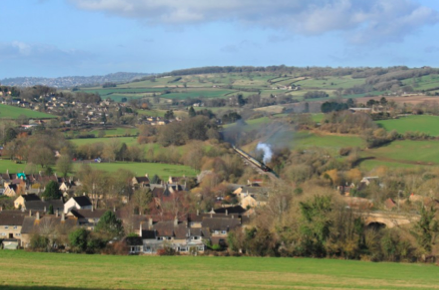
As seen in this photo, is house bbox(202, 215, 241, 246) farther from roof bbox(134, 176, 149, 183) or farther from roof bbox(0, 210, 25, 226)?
roof bbox(134, 176, 149, 183)

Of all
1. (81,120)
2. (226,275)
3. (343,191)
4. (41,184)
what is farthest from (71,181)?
(81,120)

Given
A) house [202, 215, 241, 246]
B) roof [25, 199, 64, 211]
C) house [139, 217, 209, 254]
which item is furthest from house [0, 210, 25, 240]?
house [202, 215, 241, 246]

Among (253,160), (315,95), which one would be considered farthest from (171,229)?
(315,95)

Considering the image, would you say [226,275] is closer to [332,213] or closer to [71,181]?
[332,213]

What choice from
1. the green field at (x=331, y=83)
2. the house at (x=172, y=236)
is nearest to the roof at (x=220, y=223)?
the house at (x=172, y=236)

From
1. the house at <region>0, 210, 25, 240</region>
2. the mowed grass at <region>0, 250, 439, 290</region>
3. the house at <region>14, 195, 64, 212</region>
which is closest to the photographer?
the mowed grass at <region>0, 250, 439, 290</region>

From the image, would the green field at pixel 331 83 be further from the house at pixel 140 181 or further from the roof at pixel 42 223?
the roof at pixel 42 223
